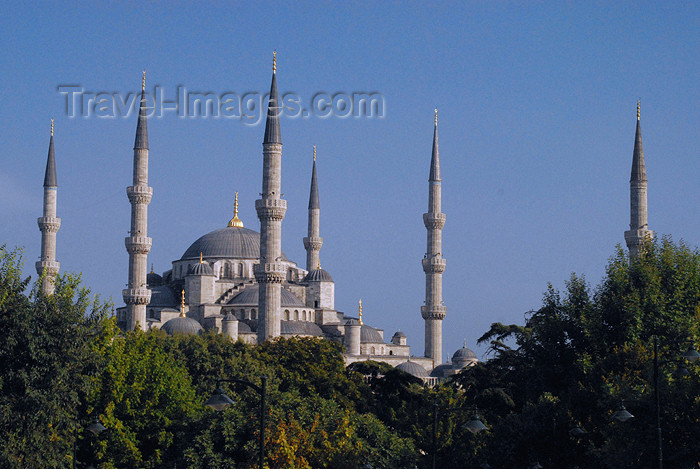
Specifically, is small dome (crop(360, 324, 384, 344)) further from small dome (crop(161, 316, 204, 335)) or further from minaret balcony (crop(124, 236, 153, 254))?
minaret balcony (crop(124, 236, 153, 254))

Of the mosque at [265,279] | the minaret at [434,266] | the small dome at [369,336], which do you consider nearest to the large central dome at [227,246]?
the mosque at [265,279]

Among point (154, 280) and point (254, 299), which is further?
point (154, 280)

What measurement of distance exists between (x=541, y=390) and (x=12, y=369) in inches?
583

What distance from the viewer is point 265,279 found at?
5853 centimetres

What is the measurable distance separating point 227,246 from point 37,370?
50289 mm

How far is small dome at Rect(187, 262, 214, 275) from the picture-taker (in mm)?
73562

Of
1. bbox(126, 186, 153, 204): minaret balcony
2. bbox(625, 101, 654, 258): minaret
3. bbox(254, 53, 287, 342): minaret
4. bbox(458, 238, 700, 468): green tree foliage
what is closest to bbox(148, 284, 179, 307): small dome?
bbox(126, 186, 153, 204): minaret balcony

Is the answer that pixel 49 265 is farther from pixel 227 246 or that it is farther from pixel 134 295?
pixel 227 246

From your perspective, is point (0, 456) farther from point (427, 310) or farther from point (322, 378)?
point (427, 310)

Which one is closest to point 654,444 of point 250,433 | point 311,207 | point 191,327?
point 250,433

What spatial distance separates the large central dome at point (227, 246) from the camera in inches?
3071

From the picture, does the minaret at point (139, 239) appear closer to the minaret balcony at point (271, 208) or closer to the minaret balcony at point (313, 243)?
the minaret balcony at point (271, 208)

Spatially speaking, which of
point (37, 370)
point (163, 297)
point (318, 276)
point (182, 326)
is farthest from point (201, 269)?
point (37, 370)

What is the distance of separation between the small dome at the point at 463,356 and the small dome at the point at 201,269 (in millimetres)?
16782
